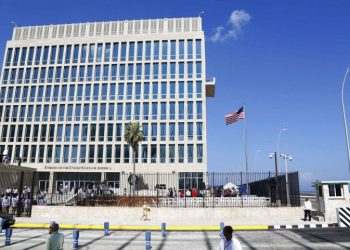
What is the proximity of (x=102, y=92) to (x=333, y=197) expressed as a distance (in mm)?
47832

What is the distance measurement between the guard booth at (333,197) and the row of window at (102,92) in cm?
3856

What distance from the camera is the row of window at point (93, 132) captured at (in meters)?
57.6

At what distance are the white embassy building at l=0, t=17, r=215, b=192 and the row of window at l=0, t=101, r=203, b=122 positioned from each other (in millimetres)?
177

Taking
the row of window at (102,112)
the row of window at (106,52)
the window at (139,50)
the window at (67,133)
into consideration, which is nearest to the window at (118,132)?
the row of window at (102,112)

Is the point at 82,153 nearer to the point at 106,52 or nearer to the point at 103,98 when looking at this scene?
the point at 103,98

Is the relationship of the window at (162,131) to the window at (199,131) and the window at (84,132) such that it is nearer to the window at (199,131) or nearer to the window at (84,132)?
the window at (199,131)

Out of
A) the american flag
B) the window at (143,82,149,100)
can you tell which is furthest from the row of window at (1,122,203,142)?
the american flag

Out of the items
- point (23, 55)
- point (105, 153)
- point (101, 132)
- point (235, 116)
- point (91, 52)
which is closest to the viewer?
point (235, 116)

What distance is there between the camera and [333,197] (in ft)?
70.8

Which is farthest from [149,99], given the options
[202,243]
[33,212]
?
[202,243]

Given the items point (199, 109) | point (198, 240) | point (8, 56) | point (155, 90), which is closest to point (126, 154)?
point (155, 90)

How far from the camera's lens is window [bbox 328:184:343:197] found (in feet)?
71.4

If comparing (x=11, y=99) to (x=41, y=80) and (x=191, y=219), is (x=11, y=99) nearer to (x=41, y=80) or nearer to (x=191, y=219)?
(x=41, y=80)

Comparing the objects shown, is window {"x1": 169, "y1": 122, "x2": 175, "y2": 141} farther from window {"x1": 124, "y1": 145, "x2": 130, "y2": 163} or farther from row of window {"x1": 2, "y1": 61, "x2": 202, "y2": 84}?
row of window {"x1": 2, "y1": 61, "x2": 202, "y2": 84}
